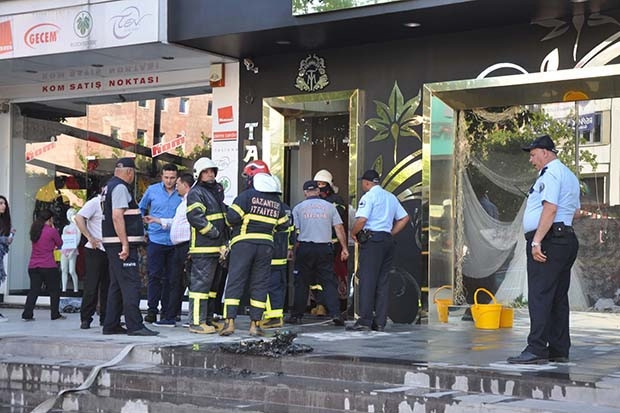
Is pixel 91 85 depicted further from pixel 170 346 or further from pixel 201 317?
pixel 170 346

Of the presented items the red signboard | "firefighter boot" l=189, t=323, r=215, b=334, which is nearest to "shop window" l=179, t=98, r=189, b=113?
the red signboard

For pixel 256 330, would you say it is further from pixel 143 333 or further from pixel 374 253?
pixel 374 253

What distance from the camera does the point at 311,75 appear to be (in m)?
12.4

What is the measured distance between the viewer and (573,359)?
780cm

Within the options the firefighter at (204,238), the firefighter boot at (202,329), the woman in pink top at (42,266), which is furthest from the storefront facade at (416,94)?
the firefighter boot at (202,329)

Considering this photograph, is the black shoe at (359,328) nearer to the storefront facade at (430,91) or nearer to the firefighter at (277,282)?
the firefighter at (277,282)

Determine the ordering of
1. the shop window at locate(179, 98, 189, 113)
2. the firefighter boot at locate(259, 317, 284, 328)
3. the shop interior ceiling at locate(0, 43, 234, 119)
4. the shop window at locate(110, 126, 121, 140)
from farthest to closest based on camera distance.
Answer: the shop window at locate(110, 126, 121, 140)
the shop window at locate(179, 98, 189, 113)
the shop interior ceiling at locate(0, 43, 234, 119)
the firefighter boot at locate(259, 317, 284, 328)

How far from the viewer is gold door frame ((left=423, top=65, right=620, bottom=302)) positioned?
10.6 meters

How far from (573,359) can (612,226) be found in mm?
3607

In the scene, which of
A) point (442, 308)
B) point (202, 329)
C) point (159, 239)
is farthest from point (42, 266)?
point (442, 308)

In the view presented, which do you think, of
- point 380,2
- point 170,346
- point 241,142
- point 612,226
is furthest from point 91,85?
point 612,226

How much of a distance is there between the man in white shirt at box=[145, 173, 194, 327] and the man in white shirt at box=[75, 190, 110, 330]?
0.72 metres

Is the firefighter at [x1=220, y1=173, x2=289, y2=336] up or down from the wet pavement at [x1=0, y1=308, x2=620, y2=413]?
up

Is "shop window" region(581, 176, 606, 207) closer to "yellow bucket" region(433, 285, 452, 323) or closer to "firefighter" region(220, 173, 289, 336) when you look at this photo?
"yellow bucket" region(433, 285, 452, 323)
